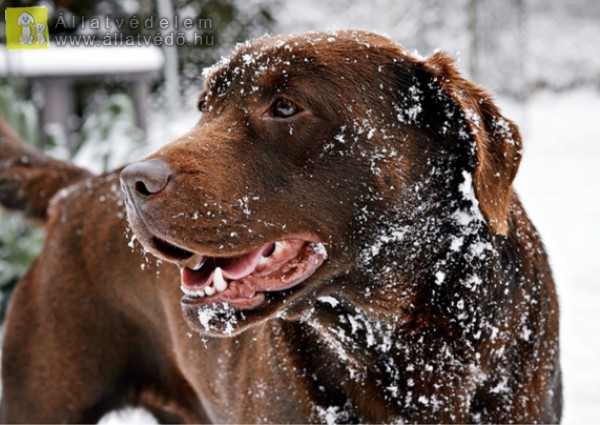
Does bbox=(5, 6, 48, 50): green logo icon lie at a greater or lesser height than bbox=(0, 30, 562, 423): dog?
greater

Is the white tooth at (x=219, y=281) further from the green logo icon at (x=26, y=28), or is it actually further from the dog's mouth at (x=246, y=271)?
the green logo icon at (x=26, y=28)

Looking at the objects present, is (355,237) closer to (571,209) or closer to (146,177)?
(146,177)

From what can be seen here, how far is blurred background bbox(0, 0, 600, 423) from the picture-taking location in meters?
5.43

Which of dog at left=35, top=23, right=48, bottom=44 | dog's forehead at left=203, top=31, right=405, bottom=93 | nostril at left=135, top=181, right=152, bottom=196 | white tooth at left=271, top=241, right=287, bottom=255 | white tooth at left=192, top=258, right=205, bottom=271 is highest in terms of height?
dog at left=35, top=23, right=48, bottom=44

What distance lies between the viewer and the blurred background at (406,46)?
17.8 feet

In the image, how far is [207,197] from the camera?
194 centimetres

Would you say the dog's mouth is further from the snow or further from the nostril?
the snow

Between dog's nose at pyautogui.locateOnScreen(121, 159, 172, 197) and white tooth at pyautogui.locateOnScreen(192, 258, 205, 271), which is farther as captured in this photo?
white tooth at pyautogui.locateOnScreen(192, 258, 205, 271)

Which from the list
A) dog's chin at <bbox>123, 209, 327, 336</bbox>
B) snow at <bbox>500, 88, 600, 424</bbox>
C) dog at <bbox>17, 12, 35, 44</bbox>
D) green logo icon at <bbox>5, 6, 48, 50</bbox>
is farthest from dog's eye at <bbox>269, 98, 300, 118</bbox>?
snow at <bbox>500, 88, 600, 424</bbox>

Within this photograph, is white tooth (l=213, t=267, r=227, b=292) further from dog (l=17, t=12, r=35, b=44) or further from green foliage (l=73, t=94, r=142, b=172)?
green foliage (l=73, t=94, r=142, b=172)

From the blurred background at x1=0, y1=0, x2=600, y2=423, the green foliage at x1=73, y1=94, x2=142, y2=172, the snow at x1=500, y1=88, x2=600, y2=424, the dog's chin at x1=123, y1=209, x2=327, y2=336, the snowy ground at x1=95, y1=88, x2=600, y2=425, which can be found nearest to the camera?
the dog's chin at x1=123, y1=209, x2=327, y2=336

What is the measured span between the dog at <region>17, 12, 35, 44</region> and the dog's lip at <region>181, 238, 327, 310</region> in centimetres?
172

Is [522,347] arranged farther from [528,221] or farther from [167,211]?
[167,211]

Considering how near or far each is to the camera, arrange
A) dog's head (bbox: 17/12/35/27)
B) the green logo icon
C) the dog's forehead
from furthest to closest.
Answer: dog's head (bbox: 17/12/35/27) → the green logo icon → the dog's forehead
